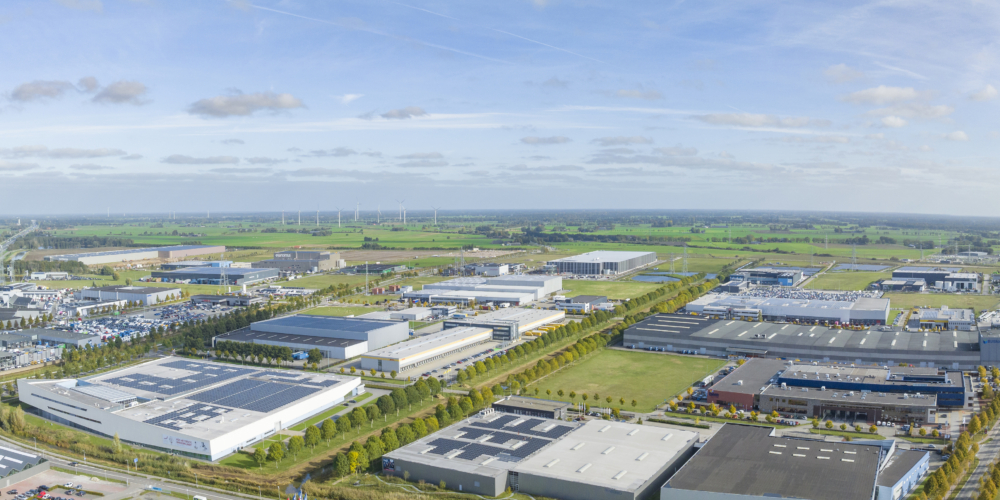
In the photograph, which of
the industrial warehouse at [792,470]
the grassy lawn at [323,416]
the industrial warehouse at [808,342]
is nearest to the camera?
the industrial warehouse at [792,470]

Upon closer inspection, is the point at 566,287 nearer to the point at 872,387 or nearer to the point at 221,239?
the point at 872,387

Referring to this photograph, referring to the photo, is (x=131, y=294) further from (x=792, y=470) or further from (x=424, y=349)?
(x=792, y=470)

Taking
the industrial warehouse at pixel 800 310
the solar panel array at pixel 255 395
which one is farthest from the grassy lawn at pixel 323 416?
the industrial warehouse at pixel 800 310

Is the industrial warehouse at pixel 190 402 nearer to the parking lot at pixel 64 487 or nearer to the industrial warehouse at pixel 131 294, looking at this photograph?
the parking lot at pixel 64 487

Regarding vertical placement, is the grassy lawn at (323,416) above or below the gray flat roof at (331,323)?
below

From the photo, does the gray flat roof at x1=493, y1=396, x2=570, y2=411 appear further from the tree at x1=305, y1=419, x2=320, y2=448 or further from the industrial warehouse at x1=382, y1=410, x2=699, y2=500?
the tree at x1=305, y1=419, x2=320, y2=448

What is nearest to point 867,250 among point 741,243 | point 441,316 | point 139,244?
point 741,243

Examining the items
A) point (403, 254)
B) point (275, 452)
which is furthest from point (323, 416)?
point (403, 254)
